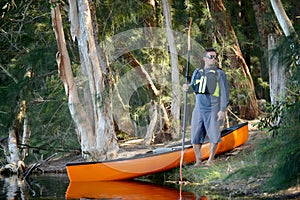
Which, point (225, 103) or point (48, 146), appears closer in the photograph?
point (225, 103)

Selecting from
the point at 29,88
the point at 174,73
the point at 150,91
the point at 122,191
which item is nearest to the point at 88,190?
the point at 122,191

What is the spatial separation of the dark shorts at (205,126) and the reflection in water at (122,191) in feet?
3.34

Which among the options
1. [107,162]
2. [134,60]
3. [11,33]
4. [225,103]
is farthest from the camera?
[134,60]

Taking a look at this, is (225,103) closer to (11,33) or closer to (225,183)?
(225,183)

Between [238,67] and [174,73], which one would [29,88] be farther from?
[238,67]

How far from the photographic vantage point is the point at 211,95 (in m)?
11.3

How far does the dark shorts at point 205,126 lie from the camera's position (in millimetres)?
11367

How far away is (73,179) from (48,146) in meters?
5.13

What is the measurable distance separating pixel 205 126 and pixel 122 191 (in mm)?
1662

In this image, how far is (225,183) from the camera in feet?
33.9

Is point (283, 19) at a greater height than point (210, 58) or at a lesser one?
greater

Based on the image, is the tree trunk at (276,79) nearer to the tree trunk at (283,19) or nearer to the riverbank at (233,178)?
the tree trunk at (283,19)

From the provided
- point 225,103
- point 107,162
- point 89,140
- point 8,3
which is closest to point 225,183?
point 225,103

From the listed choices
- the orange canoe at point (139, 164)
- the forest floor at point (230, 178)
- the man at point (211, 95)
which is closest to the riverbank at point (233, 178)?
the forest floor at point (230, 178)
